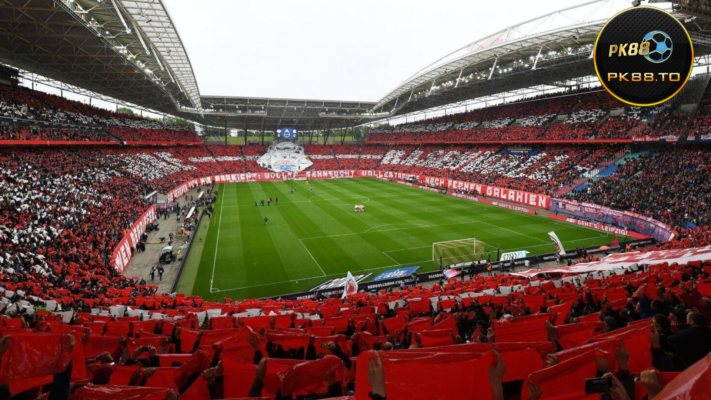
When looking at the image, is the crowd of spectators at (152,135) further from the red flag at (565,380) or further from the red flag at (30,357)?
the red flag at (565,380)

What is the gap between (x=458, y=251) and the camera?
2675 centimetres

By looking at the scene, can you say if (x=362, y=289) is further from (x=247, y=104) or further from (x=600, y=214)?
(x=247, y=104)

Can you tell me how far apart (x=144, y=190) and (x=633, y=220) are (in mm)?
47835

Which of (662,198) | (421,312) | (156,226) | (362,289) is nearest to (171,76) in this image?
(156,226)

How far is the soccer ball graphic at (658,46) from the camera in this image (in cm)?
1573

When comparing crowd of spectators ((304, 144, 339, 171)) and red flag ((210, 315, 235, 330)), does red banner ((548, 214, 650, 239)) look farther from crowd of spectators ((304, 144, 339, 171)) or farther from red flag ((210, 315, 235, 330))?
crowd of spectators ((304, 144, 339, 171))

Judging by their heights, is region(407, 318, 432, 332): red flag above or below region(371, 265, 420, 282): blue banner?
above

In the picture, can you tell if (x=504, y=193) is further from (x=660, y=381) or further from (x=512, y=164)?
(x=660, y=381)

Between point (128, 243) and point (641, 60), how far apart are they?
32002 millimetres

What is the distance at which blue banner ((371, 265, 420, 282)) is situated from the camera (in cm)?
2155

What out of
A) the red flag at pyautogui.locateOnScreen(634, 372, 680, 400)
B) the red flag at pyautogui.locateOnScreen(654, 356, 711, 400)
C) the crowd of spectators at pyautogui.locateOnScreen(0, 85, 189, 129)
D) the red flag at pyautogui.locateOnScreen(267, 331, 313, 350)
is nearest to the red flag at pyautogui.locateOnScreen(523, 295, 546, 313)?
the red flag at pyautogui.locateOnScreen(267, 331, 313, 350)

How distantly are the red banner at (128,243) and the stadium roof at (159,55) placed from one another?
44.7 feet

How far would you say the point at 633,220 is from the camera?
30859 mm

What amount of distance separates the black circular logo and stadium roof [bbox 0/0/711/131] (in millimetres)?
15589
